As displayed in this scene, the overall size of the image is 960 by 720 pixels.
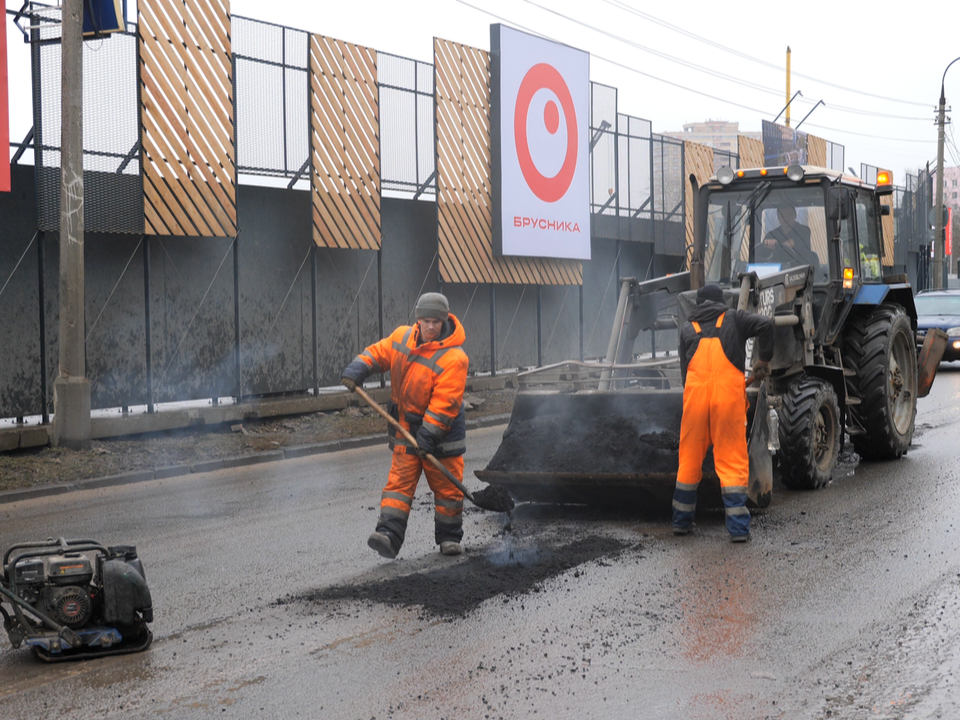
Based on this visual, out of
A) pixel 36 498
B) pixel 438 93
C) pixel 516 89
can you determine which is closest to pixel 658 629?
pixel 36 498

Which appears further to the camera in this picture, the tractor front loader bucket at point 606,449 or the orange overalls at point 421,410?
the tractor front loader bucket at point 606,449

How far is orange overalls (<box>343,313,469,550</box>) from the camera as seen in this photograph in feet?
23.3

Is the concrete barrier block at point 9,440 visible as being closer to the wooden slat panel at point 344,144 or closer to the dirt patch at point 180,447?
the dirt patch at point 180,447

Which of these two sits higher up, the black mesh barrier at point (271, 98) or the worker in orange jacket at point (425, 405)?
the black mesh barrier at point (271, 98)

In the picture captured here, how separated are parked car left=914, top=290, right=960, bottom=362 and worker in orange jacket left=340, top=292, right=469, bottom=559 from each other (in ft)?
54.0

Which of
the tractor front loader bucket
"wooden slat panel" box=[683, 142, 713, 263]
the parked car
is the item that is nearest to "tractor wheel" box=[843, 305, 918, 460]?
the tractor front loader bucket

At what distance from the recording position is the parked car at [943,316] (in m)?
22.0

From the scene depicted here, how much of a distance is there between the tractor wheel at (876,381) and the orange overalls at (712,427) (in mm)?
3717

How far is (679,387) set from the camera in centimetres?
898

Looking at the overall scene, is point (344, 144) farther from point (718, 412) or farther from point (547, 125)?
point (718, 412)

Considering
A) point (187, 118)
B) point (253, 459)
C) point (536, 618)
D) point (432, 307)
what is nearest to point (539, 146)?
point (187, 118)

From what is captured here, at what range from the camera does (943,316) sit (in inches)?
906

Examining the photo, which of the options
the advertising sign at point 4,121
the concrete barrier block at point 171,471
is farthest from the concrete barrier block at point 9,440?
the advertising sign at point 4,121

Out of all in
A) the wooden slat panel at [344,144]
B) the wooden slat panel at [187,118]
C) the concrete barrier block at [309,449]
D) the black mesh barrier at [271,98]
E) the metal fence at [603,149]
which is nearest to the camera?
the concrete barrier block at [309,449]
